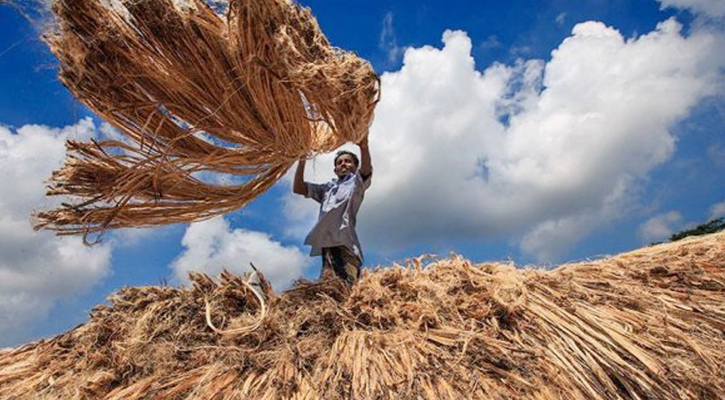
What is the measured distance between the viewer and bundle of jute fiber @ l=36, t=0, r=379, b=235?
2254 millimetres

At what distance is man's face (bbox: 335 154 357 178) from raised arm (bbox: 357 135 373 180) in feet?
0.73

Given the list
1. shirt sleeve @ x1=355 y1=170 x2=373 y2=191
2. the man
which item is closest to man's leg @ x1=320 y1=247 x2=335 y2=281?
the man

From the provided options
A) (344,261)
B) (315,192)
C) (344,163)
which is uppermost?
(344,163)

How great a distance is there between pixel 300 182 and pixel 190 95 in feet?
3.64

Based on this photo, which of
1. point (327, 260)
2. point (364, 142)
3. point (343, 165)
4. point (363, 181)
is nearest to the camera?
point (364, 142)

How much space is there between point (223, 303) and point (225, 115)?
887 millimetres

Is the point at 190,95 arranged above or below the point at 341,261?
above

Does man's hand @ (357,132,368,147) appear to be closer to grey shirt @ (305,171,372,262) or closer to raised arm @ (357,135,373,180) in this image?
raised arm @ (357,135,373,180)

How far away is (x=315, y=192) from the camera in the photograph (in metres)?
3.55

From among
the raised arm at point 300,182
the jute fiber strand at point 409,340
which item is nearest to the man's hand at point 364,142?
the raised arm at point 300,182

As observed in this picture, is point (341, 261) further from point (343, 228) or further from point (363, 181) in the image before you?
point (363, 181)

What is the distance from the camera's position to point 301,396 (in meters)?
1.78

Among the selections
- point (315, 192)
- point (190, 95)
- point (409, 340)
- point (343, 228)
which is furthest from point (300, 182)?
point (409, 340)

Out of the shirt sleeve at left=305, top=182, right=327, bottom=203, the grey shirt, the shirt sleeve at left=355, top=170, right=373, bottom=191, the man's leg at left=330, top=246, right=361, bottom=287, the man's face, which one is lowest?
the man's leg at left=330, top=246, right=361, bottom=287
